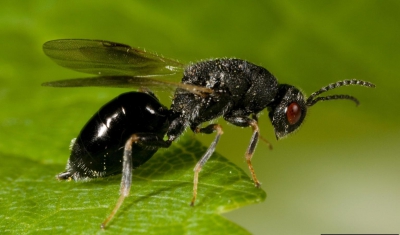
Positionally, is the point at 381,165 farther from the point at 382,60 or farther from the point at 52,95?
the point at 52,95

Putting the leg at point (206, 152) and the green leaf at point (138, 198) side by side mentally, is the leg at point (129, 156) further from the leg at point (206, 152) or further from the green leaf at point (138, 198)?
the leg at point (206, 152)

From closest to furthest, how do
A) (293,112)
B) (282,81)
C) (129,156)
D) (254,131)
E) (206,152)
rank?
(129,156)
(206,152)
(254,131)
(293,112)
(282,81)

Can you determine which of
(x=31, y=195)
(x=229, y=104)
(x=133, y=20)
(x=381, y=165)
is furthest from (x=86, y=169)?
(x=381, y=165)

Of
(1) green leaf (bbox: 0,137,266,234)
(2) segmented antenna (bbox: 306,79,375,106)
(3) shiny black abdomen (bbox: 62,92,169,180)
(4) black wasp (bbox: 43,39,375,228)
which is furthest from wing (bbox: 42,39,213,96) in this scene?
(2) segmented antenna (bbox: 306,79,375,106)

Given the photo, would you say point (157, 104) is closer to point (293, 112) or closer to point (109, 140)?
point (109, 140)

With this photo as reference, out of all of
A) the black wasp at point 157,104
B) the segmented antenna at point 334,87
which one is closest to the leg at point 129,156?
the black wasp at point 157,104

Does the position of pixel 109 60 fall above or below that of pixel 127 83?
above

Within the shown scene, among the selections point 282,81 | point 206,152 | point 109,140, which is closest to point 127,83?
point 109,140
